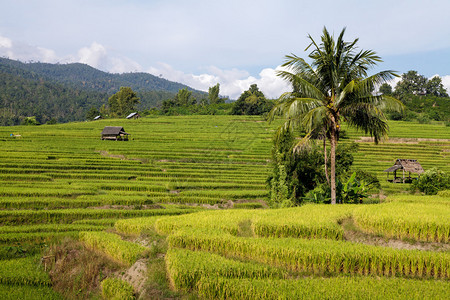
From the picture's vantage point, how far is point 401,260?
5.38 metres

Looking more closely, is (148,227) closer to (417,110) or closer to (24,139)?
(24,139)

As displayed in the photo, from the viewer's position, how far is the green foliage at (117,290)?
5.66m

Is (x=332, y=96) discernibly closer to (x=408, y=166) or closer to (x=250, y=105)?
(x=408, y=166)

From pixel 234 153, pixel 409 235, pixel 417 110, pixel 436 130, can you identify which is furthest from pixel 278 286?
pixel 417 110

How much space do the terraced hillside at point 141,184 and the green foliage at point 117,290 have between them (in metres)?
0.72

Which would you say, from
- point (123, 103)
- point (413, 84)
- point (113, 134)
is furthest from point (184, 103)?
point (413, 84)

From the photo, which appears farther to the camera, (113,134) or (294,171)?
(113,134)

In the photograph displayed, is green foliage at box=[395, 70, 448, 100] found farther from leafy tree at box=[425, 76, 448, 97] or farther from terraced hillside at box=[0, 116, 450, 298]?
terraced hillside at box=[0, 116, 450, 298]

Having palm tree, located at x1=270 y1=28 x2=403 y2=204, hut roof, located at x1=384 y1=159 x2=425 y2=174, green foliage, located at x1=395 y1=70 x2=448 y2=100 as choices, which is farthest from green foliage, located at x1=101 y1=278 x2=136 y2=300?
green foliage, located at x1=395 y1=70 x2=448 y2=100

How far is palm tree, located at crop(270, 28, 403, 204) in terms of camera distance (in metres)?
9.92

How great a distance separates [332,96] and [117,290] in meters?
9.23

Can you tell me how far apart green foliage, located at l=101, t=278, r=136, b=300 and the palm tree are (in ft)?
23.5

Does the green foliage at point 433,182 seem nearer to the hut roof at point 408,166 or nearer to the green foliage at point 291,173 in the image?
the green foliage at point 291,173

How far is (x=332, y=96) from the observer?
10.6 m
